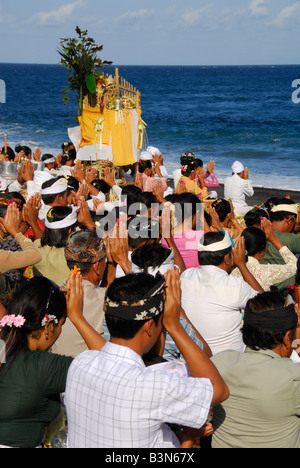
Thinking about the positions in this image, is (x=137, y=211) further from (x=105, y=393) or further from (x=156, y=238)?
(x=105, y=393)

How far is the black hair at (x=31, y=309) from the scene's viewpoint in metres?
2.73

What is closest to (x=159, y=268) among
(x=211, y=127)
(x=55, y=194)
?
(x=55, y=194)

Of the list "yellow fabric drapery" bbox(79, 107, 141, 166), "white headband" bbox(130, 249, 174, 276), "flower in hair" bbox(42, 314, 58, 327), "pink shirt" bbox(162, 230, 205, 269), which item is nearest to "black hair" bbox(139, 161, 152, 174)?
"yellow fabric drapery" bbox(79, 107, 141, 166)

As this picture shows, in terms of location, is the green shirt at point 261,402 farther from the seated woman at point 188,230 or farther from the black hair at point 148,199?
the black hair at point 148,199

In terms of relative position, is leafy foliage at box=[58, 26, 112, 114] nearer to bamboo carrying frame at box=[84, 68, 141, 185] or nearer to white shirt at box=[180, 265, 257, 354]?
bamboo carrying frame at box=[84, 68, 141, 185]

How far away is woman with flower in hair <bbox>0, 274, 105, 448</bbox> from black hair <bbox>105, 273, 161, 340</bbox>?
0.37 metres

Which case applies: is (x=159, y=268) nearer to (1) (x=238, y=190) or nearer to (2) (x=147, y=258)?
(2) (x=147, y=258)

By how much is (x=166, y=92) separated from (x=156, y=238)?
67536 mm

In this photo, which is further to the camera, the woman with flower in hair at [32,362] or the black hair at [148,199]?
the black hair at [148,199]

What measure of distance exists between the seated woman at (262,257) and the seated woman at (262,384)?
1.64 meters

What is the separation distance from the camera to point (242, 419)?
2.92 meters

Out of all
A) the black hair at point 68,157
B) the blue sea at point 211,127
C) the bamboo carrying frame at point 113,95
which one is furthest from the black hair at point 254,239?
the blue sea at point 211,127

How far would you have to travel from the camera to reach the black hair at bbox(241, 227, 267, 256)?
4875 mm

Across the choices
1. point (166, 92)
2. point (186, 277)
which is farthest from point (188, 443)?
point (166, 92)
